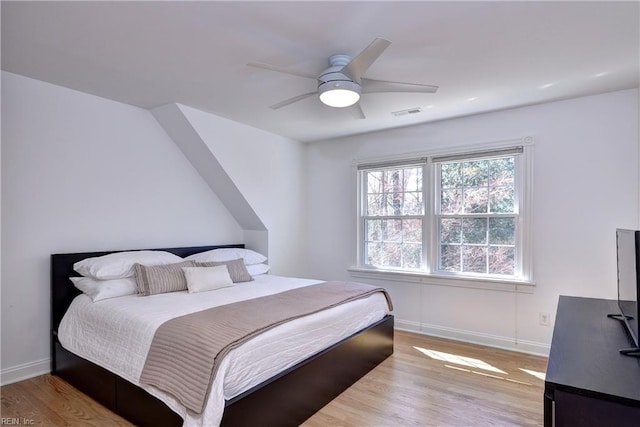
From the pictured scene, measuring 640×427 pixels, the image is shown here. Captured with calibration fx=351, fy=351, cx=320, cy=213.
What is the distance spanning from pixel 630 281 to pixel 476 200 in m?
2.16

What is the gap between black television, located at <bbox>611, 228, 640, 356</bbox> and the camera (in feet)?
4.65

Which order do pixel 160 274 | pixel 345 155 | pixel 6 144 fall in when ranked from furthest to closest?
pixel 345 155
pixel 160 274
pixel 6 144

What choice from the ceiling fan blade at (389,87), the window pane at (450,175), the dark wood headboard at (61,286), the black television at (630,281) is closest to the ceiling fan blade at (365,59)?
the ceiling fan blade at (389,87)

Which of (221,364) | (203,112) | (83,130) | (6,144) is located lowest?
(221,364)

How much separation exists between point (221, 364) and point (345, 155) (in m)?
3.42

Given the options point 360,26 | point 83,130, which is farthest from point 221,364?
point 83,130

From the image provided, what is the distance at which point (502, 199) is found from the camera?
364 centimetres

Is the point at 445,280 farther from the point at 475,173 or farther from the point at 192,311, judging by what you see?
the point at 192,311

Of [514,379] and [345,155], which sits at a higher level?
[345,155]

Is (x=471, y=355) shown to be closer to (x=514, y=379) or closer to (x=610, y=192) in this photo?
(x=514, y=379)

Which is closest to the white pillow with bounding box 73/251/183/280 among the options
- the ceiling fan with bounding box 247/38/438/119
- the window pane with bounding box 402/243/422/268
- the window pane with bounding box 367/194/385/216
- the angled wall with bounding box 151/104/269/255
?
the angled wall with bounding box 151/104/269/255

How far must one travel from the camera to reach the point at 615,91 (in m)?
3.07

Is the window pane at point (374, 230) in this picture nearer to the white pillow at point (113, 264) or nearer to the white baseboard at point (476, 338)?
the white baseboard at point (476, 338)

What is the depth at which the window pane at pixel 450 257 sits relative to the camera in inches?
153
